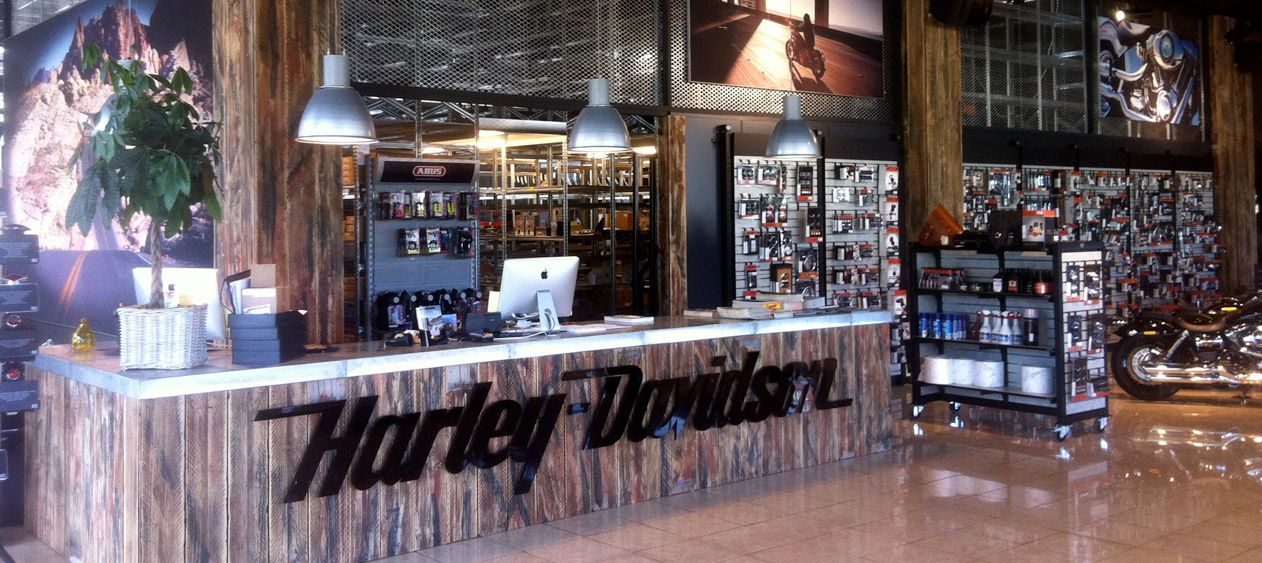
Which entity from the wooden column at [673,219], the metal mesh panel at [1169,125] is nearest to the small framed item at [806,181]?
the wooden column at [673,219]

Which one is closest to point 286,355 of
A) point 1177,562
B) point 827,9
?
point 1177,562

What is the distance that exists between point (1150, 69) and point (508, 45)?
31.2 ft

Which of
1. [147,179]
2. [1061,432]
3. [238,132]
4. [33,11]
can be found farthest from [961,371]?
[33,11]

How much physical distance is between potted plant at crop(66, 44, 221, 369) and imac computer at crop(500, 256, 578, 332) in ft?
5.14

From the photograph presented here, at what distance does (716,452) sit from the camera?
6203mm

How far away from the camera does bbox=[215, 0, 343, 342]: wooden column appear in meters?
6.81

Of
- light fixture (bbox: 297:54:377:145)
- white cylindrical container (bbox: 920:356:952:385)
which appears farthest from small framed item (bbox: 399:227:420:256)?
white cylindrical container (bbox: 920:356:952:385)

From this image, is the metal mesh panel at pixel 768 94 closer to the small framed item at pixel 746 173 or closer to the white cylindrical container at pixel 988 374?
the small framed item at pixel 746 173

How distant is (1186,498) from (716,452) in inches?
97.2

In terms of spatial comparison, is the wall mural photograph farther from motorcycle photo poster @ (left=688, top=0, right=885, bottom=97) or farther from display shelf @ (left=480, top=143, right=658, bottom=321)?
motorcycle photo poster @ (left=688, top=0, right=885, bottom=97)

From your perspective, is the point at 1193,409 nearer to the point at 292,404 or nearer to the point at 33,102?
the point at 292,404

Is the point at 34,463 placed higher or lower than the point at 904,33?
lower

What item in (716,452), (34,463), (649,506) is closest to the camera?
(34,463)

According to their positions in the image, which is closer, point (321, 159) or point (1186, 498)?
point (1186, 498)
